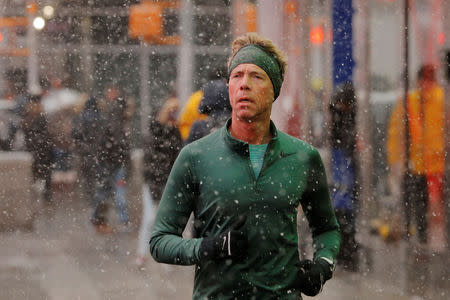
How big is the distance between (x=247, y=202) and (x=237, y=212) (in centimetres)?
5

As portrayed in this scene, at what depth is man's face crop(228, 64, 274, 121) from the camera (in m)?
3.20

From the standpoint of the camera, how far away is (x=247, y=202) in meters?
3.16

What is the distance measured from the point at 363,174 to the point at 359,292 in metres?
3.10

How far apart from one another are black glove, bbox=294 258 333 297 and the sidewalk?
4561 millimetres

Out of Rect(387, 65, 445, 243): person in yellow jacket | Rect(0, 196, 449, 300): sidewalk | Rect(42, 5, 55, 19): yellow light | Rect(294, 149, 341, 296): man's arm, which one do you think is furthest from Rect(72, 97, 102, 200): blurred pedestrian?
Rect(294, 149, 341, 296): man's arm

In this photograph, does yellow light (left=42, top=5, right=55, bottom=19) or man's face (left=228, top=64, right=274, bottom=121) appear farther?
yellow light (left=42, top=5, right=55, bottom=19)

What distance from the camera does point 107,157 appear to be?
533 inches

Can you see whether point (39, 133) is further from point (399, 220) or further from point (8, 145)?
point (399, 220)

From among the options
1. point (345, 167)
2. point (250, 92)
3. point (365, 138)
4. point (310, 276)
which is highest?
point (250, 92)

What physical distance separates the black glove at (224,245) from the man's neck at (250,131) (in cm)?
41

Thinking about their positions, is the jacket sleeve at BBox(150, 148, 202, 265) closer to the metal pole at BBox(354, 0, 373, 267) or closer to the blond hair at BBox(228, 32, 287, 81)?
the blond hair at BBox(228, 32, 287, 81)

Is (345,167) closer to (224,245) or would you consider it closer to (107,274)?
(107,274)

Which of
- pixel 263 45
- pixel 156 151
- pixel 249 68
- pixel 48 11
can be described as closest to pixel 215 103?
pixel 156 151

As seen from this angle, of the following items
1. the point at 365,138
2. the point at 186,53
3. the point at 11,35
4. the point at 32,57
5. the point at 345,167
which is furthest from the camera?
the point at 32,57
